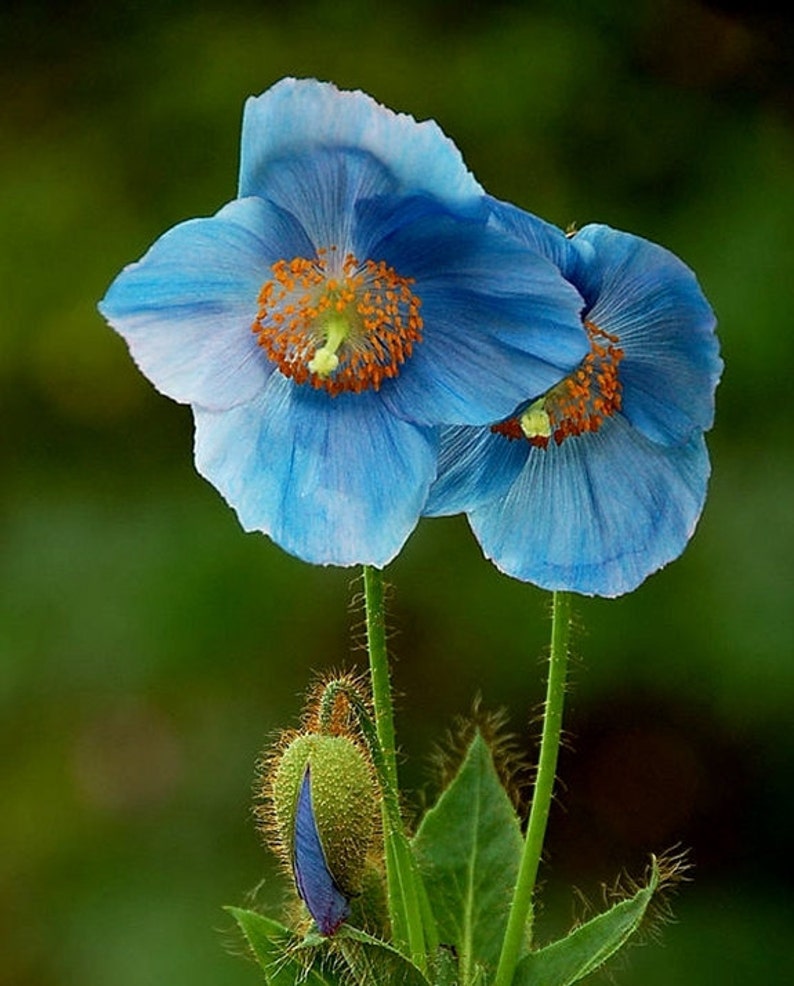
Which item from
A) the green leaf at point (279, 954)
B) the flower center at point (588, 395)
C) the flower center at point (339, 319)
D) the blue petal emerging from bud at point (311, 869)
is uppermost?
the flower center at point (339, 319)

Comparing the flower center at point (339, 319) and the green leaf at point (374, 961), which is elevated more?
the flower center at point (339, 319)

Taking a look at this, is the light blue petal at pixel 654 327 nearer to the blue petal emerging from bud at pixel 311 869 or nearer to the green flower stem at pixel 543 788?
the green flower stem at pixel 543 788

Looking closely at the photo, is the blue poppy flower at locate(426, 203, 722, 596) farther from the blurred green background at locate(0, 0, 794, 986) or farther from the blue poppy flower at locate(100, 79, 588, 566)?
the blurred green background at locate(0, 0, 794, 986)

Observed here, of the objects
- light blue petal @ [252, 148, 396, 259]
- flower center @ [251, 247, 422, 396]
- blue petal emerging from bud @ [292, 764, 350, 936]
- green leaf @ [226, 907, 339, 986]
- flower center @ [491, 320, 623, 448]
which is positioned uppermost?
light blue petal @ [252, 148, 396, 259]

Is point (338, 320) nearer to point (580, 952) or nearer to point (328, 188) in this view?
point (328, 188)

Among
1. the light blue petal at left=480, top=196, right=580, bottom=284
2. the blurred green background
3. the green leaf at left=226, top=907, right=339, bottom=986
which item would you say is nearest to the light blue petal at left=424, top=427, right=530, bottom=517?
the light blue petal at left=480, top=196, right=580, bottom=284

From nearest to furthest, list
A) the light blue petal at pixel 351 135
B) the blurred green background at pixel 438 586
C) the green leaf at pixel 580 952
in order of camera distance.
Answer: the light blue petal at pixel 351 135, the green leaf at pixel 580 952, the blurred green background at pixel 438 586

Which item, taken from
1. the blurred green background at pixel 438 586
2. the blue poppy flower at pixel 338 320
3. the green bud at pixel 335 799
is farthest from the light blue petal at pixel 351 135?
the blurred green background at pixel 438 586
